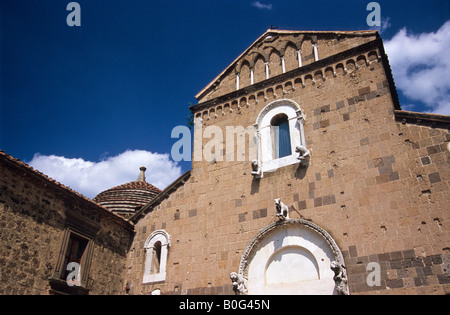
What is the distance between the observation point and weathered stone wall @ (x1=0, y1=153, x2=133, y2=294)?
9.71m

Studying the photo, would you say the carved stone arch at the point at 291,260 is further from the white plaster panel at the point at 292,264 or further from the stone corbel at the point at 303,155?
the stone corbel at the point at 303,155

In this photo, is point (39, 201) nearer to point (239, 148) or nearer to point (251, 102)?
point (239, 148)

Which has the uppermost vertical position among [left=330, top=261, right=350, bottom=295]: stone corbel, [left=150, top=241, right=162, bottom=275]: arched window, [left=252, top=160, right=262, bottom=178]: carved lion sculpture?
[left=252, top=160, right=262, bottom=178]: carved lion sculpture

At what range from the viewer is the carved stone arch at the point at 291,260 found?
9.80m

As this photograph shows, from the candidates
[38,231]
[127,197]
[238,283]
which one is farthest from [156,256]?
[127,197]

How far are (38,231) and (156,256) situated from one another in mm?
3759

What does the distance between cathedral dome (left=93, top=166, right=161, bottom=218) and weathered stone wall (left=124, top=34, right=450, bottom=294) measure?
4957mm

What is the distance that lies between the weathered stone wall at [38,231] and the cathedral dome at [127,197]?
5.21m

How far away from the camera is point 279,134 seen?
498 inches

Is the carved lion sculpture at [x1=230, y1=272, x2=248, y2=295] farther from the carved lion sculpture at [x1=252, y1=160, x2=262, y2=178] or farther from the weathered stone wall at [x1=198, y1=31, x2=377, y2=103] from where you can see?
the weathered stone wall at [x1=198, y1=31, x2=377, y2=103]

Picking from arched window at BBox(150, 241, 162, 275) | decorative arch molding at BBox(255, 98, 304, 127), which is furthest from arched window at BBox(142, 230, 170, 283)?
decorative arch molding at BBox(255, 98, 304, 127)

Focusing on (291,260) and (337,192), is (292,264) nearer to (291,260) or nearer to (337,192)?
(291,260)
